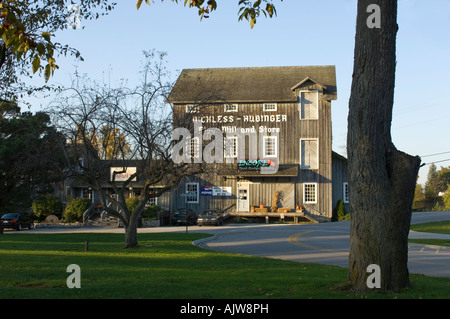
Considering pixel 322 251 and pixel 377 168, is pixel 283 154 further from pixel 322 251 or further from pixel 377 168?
pixel 377 168

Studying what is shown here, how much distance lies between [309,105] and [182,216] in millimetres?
15087

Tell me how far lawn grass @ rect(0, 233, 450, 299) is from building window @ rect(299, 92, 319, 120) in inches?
1203

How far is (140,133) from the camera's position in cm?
1984

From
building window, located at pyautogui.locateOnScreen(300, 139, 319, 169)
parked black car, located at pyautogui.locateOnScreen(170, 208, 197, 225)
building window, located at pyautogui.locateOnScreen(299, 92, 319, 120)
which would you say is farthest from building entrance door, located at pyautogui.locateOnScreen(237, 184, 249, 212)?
building window, located at pyautogui.locateOnScreen(299, 92, 319, 120)

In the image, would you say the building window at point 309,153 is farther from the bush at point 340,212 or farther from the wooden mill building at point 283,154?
the bush at point 340,212

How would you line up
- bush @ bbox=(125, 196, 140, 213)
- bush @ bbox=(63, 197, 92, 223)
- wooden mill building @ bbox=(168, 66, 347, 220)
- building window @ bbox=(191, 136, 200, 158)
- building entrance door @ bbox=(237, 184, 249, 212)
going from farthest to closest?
building entrance door @ bbox=(237, 184, 249, 212) → wooden mill building @ bbox=(168, 66, 347, 220) → bush @ bbox=(63, 197, 92, 223) → bush @ bbox=(125, 196, 140, 213) → building window @ bbox=(191, 136, 200, 158)

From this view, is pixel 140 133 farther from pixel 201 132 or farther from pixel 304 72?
pixel 304 72

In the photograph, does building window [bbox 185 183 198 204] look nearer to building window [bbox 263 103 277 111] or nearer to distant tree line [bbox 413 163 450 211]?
building window [bbox 263 103 277 111]

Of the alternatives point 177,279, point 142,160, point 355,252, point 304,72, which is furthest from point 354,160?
point 304,72

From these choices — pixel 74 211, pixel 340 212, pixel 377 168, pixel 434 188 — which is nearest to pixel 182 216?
pixel 74 211

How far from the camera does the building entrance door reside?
46750 mm

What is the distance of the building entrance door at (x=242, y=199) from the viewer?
46750mm

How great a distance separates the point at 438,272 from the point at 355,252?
6.11 m

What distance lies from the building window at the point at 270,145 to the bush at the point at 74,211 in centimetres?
1698
